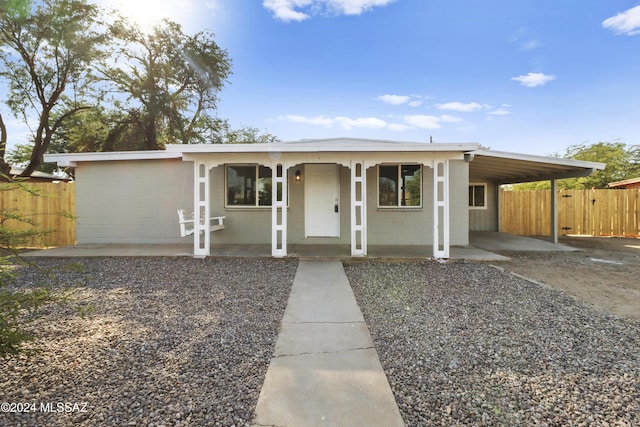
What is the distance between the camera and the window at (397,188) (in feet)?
25.8

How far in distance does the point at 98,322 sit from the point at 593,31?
16.0m

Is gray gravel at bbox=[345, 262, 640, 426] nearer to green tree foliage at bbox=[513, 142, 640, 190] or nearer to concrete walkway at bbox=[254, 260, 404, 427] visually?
concrete walkway at bbox=[254, 260, 404, 427]

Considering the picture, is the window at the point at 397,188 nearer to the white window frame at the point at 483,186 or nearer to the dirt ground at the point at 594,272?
the dirt ground at the point at 594,272

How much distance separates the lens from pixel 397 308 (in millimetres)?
3658

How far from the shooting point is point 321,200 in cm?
802

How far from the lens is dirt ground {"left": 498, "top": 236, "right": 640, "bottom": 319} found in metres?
4.08

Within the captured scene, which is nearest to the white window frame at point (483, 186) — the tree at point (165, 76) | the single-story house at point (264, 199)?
the single-story house at point (264, 199)

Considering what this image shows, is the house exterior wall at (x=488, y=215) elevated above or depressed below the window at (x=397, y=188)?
below

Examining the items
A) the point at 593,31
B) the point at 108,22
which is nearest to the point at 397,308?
the point at 593,31

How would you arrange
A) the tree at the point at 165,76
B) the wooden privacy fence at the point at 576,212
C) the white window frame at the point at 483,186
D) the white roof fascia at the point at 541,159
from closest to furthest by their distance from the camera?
1. the white roof fascia at the point at 541,159
2. the wooden privacy fence at the point at 576,212
3. the white window frame at the point at 483,186
4. the tree at the point at 165,76

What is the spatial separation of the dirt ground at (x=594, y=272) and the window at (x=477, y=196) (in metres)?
3.44

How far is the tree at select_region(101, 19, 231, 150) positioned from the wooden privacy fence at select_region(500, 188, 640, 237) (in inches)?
654

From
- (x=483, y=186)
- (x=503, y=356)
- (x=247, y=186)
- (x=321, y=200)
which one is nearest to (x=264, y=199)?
(x=247, y=186)

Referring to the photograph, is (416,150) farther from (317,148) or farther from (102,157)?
(102,157)
